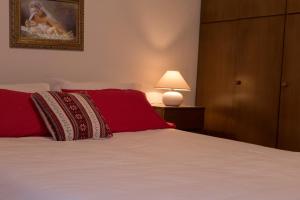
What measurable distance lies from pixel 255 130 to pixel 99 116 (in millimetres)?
1748

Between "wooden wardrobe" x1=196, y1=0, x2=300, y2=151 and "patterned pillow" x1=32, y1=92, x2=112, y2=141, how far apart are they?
168 centimetres

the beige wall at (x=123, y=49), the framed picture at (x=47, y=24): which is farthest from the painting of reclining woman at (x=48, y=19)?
the beige wall at (x=123, y=49)

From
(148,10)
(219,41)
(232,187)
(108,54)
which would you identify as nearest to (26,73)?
(108,54)

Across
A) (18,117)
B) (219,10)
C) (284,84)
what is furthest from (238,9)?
(18,117)

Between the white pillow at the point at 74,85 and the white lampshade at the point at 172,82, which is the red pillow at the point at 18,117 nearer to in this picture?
the white pillow at the point at 74,85

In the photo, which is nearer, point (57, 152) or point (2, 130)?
point (57, 152)

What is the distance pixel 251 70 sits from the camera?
3.82 m

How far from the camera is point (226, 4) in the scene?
403 cm

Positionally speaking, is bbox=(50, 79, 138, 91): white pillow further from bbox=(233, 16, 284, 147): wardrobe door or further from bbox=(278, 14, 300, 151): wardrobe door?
bbox=(278, 14, 300, 151): wardrobe door

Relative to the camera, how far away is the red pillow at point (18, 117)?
2.43 m

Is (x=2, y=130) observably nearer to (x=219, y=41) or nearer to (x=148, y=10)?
(x=148, y=10)

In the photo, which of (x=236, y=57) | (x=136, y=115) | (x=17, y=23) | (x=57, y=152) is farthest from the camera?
(x=236, y=57)

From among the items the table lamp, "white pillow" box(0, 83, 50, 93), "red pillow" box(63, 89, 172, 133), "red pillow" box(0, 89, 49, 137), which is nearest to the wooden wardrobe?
the table lamp

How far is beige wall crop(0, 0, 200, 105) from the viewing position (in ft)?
10.7
